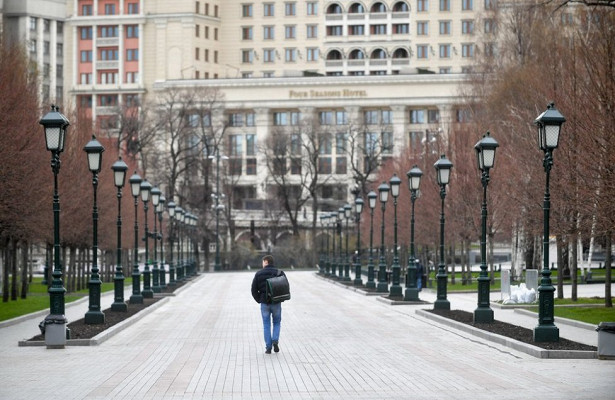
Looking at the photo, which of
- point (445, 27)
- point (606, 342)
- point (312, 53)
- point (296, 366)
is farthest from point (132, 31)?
point (606, 342)

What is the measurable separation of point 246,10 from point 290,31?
5888mm

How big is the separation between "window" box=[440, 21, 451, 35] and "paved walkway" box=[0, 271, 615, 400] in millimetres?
115303

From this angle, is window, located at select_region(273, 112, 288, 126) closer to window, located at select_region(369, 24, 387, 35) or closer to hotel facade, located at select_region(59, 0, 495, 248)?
hotel facade, located at select_region(59, 0, 495, 248)

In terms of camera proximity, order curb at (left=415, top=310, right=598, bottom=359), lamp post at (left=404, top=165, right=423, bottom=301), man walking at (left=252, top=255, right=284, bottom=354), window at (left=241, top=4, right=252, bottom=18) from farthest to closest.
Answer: window at (left=241, top=4, right=252, bottom=18)
lamp post at (left=404, top=165, right=423, bottom=301)
man walking at (left=252, top=255, right=284, bottom=354)
curb at (left=415, top=310, right=598, bottom=359)

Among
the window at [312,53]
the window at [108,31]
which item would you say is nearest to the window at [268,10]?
the window at [312,53]

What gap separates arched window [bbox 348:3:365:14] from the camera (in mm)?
147538

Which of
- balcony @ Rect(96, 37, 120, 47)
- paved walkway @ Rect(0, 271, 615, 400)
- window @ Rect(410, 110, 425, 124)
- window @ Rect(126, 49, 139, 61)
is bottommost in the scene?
paved walkway @ Rect(0, 271, 615, 400)

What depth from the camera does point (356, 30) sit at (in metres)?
148

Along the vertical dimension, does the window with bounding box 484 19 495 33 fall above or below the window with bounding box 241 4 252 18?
below

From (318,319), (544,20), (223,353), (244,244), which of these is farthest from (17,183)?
(244,244)

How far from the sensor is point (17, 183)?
3659cm

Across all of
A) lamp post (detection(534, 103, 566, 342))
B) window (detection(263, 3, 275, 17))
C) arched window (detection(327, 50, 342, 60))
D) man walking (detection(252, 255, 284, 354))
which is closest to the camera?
man walking (detection(252, 255, 284, 354))

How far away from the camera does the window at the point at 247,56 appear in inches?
5846

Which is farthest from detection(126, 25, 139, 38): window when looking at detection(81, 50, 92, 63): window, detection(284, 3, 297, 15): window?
detection(284, 3, 297, 15): window
